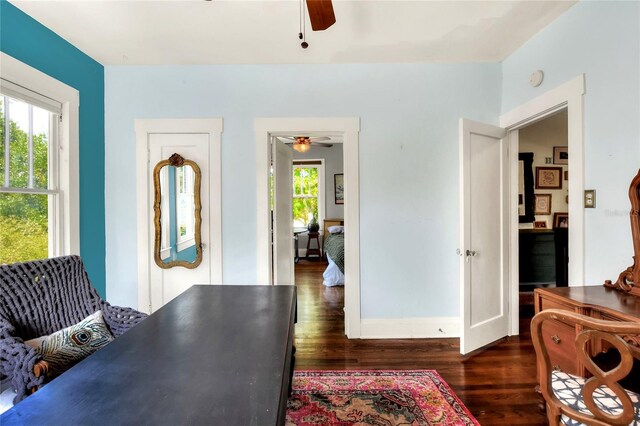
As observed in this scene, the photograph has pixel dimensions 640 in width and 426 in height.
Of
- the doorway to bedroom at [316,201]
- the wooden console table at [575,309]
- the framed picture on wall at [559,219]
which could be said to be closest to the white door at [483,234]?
the wooden console table at [575,309]

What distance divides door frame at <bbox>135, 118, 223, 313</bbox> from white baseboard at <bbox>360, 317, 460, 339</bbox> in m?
1.56

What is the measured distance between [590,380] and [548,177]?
4.15 metres

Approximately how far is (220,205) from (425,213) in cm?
200

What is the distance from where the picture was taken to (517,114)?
8.62ft

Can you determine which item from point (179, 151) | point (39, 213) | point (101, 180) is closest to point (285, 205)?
point (179, 151)

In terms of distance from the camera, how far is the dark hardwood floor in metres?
1.86

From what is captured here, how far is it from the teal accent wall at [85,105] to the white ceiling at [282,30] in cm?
10

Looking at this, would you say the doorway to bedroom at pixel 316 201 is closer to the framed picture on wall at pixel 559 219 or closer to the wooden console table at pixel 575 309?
the framed picture on wall at pixel 559 219

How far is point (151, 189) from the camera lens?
9.22ft

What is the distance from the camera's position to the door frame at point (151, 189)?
2779 millimetres

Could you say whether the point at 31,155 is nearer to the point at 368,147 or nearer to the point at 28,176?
the point at 28,176

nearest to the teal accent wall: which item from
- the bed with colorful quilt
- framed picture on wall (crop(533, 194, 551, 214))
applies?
the bed with colorful quilt

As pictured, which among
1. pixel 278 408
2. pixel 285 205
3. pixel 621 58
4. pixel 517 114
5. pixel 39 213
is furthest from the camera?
pixel 285 205

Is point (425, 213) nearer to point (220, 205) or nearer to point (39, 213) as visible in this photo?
point (220, 205)
